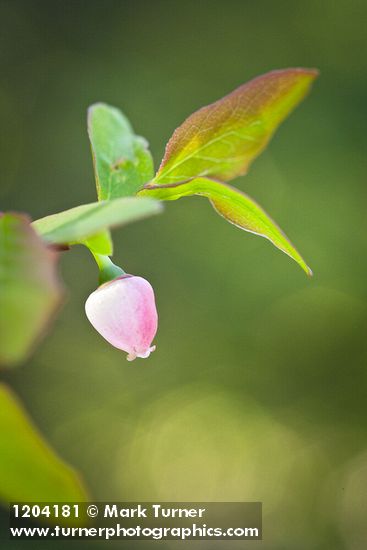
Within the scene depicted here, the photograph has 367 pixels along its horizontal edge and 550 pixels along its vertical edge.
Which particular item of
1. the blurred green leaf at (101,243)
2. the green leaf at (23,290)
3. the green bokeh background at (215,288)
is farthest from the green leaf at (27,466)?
the green bokeh background at (215,288)

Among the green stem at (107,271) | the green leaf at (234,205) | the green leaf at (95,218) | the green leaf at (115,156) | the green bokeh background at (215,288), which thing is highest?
the green bokeh background at (215,288)

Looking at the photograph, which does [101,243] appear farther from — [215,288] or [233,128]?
[215,288]

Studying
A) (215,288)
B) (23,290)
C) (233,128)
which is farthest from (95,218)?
(215,288)

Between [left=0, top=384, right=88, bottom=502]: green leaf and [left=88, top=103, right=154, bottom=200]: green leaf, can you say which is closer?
[left=0, top=384, right=88, bottom=502]: green leaf

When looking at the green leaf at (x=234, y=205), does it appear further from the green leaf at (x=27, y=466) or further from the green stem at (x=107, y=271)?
the green leaf at (x=27, y=466)

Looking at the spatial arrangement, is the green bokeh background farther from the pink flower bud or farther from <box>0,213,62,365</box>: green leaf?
<box>0,213,62,365</box>: green leaf

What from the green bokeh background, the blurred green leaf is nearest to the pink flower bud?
the blurred green leaf
